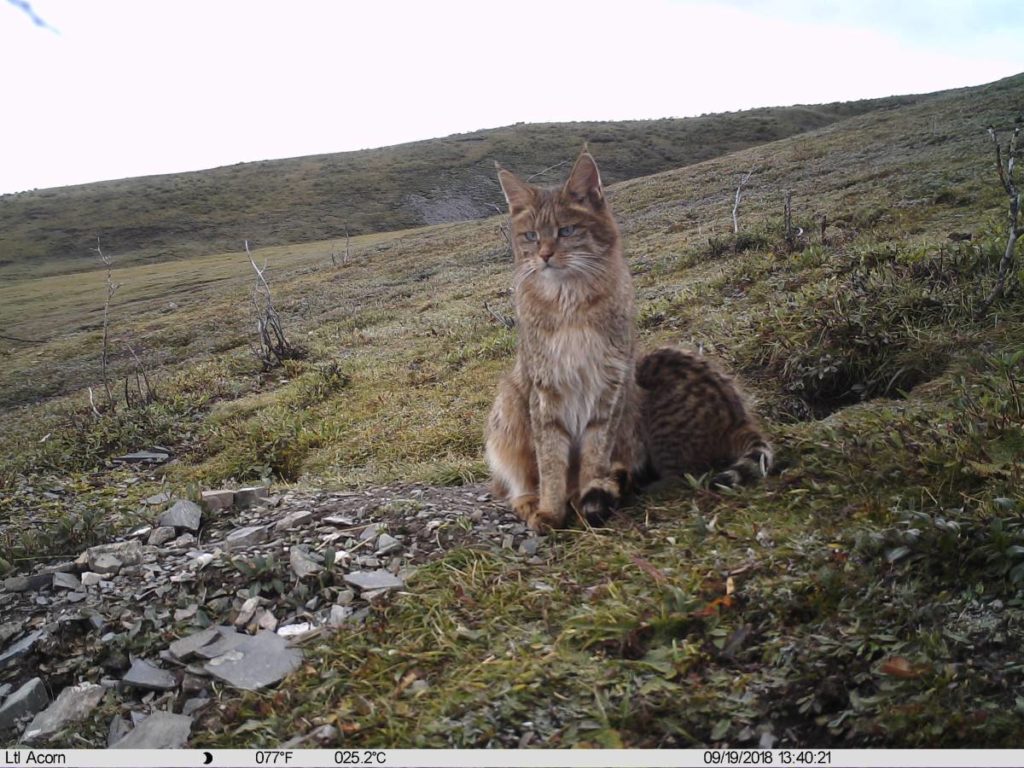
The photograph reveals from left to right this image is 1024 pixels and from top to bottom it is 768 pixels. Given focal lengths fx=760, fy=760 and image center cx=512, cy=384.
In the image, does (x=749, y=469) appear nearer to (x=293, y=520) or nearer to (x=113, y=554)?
(x=293, y=520)

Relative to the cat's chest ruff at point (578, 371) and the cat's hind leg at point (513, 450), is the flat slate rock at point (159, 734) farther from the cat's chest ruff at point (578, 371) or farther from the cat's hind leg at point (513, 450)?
the cat's chest ruff at point (578, 371)

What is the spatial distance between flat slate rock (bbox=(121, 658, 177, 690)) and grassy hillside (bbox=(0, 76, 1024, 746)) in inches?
18.3

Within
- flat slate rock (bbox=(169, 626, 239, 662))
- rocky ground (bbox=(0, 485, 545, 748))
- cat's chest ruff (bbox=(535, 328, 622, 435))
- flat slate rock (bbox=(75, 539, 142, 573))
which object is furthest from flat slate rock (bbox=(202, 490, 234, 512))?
cat's chest ruff (bbox=(535, 328, 622, 435))

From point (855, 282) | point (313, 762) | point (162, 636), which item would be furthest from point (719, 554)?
point (855, 282)

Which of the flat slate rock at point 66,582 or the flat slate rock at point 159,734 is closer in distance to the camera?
the flat slate rock at point 159,734

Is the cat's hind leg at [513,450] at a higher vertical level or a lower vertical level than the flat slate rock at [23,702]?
higher

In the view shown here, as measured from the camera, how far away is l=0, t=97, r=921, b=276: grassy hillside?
7875 cm

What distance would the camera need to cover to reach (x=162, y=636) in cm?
438

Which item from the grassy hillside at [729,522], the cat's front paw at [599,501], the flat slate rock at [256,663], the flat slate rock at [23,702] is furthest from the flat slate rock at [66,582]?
the cat's front paw at [599,501]

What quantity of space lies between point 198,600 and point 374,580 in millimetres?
1123

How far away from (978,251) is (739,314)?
3.06 m

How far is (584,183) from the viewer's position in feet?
18.8

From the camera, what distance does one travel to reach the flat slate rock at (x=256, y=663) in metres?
3.83

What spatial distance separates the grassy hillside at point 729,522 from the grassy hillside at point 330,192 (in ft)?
220
